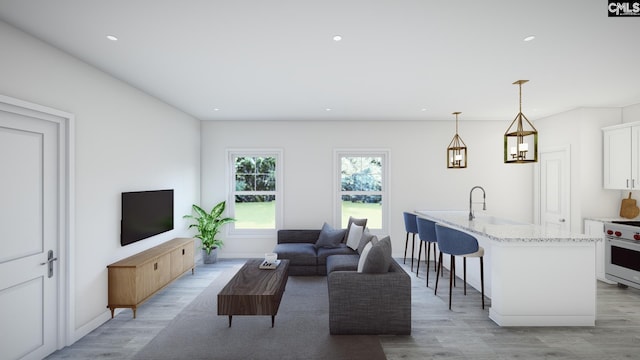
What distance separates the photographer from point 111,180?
3.48 metres

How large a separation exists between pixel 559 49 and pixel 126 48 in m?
3.94

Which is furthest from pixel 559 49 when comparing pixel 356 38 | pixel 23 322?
pixel 23 322

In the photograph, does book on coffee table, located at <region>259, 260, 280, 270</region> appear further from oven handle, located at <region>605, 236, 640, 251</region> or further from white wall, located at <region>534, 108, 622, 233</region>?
white wall, located at <region>534, 108, 622, 233</region>

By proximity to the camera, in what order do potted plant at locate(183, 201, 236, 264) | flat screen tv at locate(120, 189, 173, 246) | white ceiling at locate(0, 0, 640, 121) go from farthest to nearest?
1. potted plant at locate(183, 201, 236, 264)
2. flat screen tv at locate(120, 189, 173, 246)
3. white ceiling at locate(0, 0, 640, 121)

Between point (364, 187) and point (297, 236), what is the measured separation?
5.55ft

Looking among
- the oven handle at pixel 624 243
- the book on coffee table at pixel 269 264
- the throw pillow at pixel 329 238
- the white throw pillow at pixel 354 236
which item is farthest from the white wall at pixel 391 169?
the book on coffee table at pixel 269 264

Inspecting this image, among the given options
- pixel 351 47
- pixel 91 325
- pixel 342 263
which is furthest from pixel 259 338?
pixel 351 47

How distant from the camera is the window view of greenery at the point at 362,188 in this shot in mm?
6125

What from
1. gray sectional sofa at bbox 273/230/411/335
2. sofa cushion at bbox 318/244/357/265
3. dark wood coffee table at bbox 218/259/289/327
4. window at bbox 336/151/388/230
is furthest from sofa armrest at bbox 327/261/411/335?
window at bbox 336/151/388/230

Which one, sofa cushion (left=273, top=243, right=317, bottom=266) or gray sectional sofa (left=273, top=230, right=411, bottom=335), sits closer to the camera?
gray sectional sofa (left=273, top=230, right=411, bottom=335)

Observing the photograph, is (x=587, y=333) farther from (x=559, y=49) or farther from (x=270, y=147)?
(x=270, y=147)

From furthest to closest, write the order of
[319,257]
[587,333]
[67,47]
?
[319,257] < [587,333] < [67,47]

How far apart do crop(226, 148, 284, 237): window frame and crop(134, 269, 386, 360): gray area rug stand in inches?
91.4

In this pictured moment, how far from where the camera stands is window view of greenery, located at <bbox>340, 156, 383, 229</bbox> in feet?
20.1
